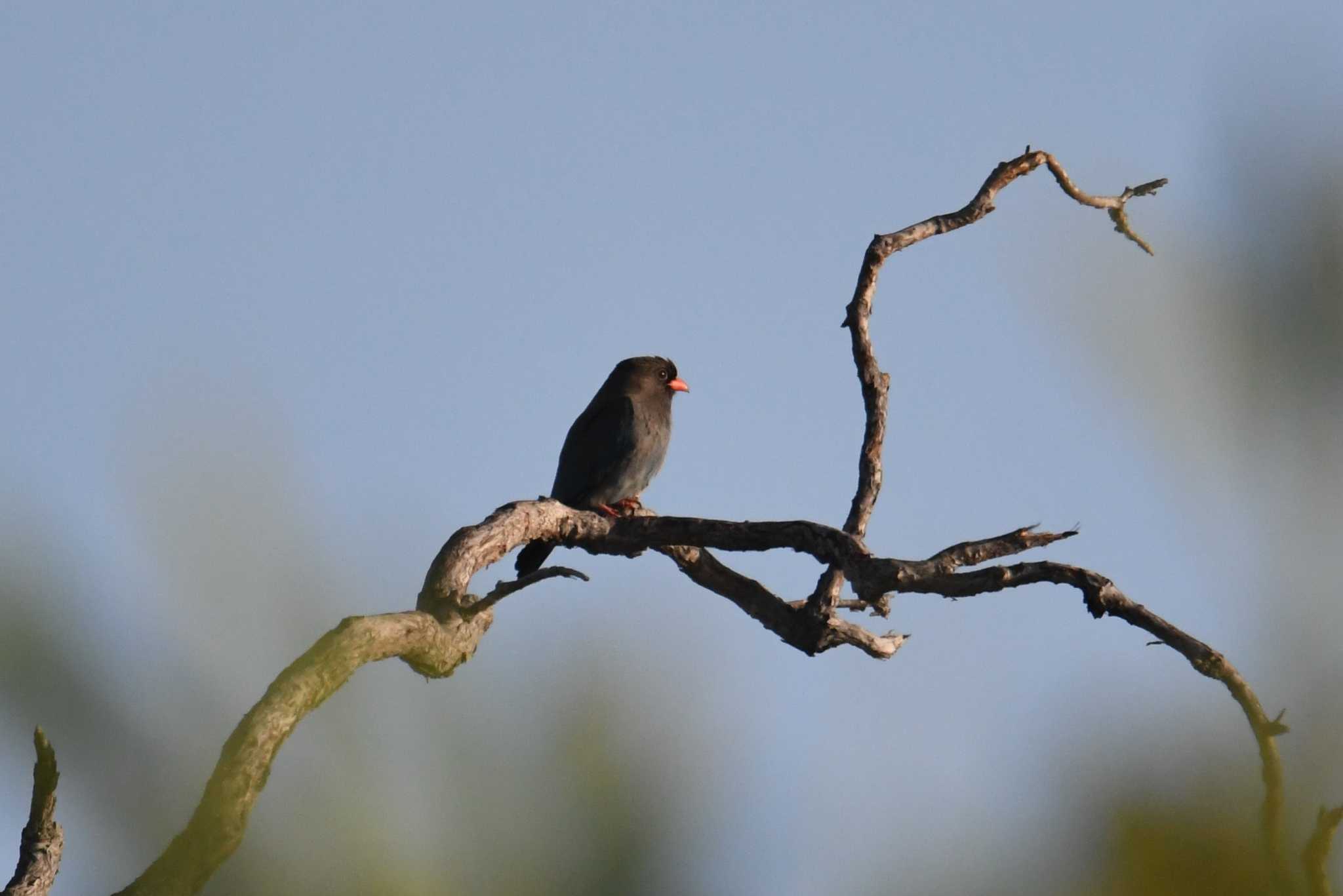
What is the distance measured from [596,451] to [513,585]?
3.86 meters

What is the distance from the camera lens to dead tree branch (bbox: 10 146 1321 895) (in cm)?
195

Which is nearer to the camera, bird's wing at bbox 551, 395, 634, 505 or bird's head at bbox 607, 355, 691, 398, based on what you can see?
bird's wing at bbox 551, 395, 634, 505

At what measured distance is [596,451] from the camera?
716 cm

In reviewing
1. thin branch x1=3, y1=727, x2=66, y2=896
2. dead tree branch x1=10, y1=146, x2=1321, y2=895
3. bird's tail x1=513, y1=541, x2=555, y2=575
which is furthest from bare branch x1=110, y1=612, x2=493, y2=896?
bird's tail x1=513, y1=541, x2=555, y2=575

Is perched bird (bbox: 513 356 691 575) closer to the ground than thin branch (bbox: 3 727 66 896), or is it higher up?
higher up

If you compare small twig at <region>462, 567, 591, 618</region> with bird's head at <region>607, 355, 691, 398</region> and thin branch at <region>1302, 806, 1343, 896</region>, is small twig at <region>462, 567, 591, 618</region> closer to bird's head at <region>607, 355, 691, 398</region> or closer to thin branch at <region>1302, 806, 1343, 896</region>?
thin branch at <region>1302, 806, 1343, 896</region>

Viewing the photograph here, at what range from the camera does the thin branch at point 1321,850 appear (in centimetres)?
141

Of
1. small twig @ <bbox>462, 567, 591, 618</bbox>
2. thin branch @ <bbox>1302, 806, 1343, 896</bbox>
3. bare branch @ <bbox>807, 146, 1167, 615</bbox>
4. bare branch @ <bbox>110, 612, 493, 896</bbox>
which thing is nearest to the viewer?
thin branch @ <bbox>1302, 806, 1343, 896</bbox>

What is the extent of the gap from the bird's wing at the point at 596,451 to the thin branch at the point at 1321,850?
18.5 feet

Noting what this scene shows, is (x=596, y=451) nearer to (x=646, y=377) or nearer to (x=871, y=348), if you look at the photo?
(x=646, y=377)

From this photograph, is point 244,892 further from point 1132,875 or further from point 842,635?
point 842,635

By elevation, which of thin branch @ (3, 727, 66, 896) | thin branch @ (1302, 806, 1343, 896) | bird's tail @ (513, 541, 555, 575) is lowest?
thin branch @ (1302, 806, 1343, 896)

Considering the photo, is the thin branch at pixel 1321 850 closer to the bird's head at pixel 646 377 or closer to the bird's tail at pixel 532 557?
the bird's tail at pixel 532 557

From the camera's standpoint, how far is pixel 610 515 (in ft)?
15.9
